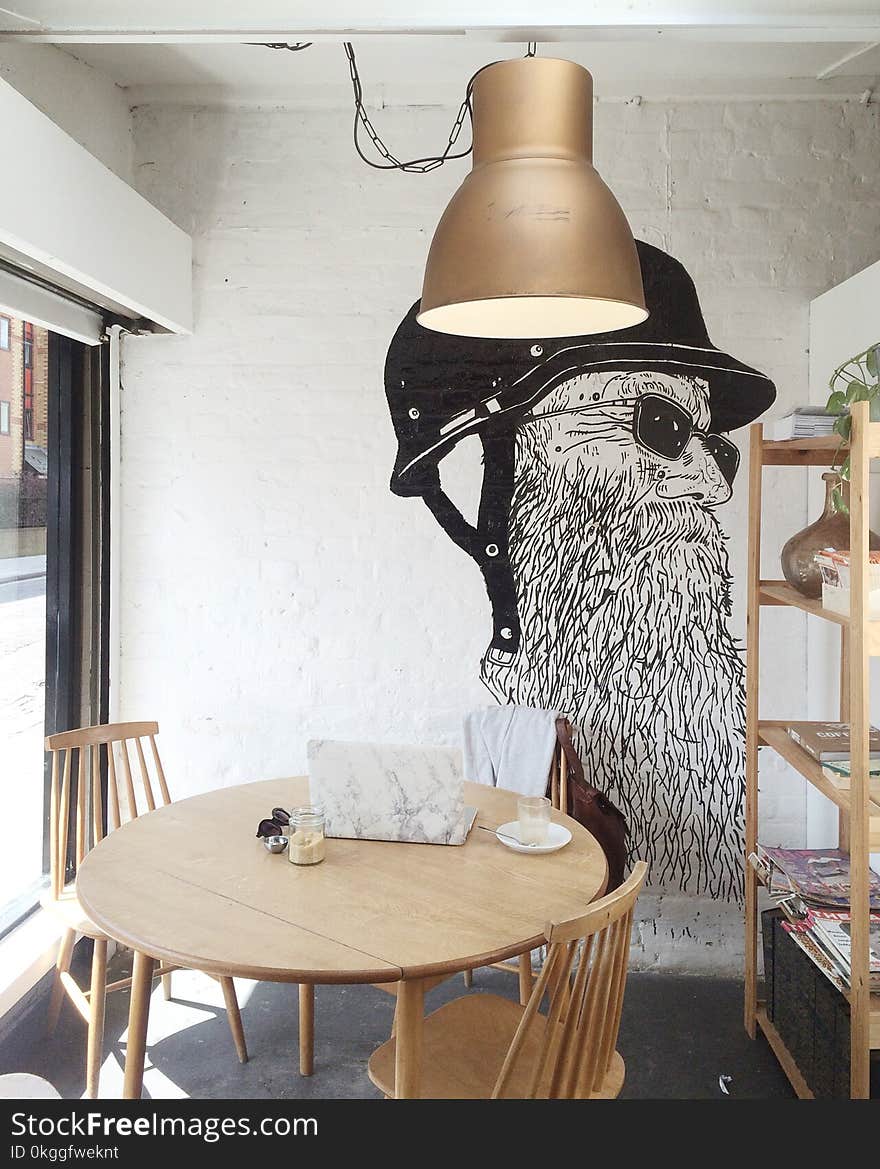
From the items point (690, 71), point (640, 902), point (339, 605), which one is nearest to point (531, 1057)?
point (640, 902)

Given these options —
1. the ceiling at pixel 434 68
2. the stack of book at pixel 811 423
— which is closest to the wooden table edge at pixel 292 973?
the stack of book at pixel 811 423

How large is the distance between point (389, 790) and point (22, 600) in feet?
4.47

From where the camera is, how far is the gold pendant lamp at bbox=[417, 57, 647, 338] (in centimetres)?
162

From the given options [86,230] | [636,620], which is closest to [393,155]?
[86,230]

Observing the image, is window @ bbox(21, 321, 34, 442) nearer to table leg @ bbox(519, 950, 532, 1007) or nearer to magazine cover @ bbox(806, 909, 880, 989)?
table leg @ bbox(519, 950, 532, 1007)

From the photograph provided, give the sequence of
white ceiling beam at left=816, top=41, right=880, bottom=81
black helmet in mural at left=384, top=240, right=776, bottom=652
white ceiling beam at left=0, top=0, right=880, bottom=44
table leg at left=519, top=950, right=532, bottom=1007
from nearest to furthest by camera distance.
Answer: white ceiling beam at left=0, top=0, right=880, bottom=44 < table leg at left=519, top=950, right=532, bottom=1007 < white ceiling beam at left=816, top=41, right=880, bottom=81 < black helmet in mural at left=384, top=240, right=776, bottom=652

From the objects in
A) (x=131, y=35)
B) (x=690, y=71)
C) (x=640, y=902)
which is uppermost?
(x=690, y=71)

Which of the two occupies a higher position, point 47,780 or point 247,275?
point 247,275

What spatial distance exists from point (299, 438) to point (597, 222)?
168cm

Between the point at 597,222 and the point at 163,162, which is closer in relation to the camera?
the point at 597,222

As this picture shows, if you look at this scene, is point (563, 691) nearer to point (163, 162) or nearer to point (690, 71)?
point (690, 71)

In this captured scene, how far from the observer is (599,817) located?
274 cm

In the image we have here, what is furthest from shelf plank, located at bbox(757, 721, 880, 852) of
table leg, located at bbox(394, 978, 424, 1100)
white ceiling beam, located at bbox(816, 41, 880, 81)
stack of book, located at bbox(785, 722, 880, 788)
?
white ceiling beam, located at bbox(816, 41, 880, 81)

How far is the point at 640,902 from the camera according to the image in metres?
3.14
